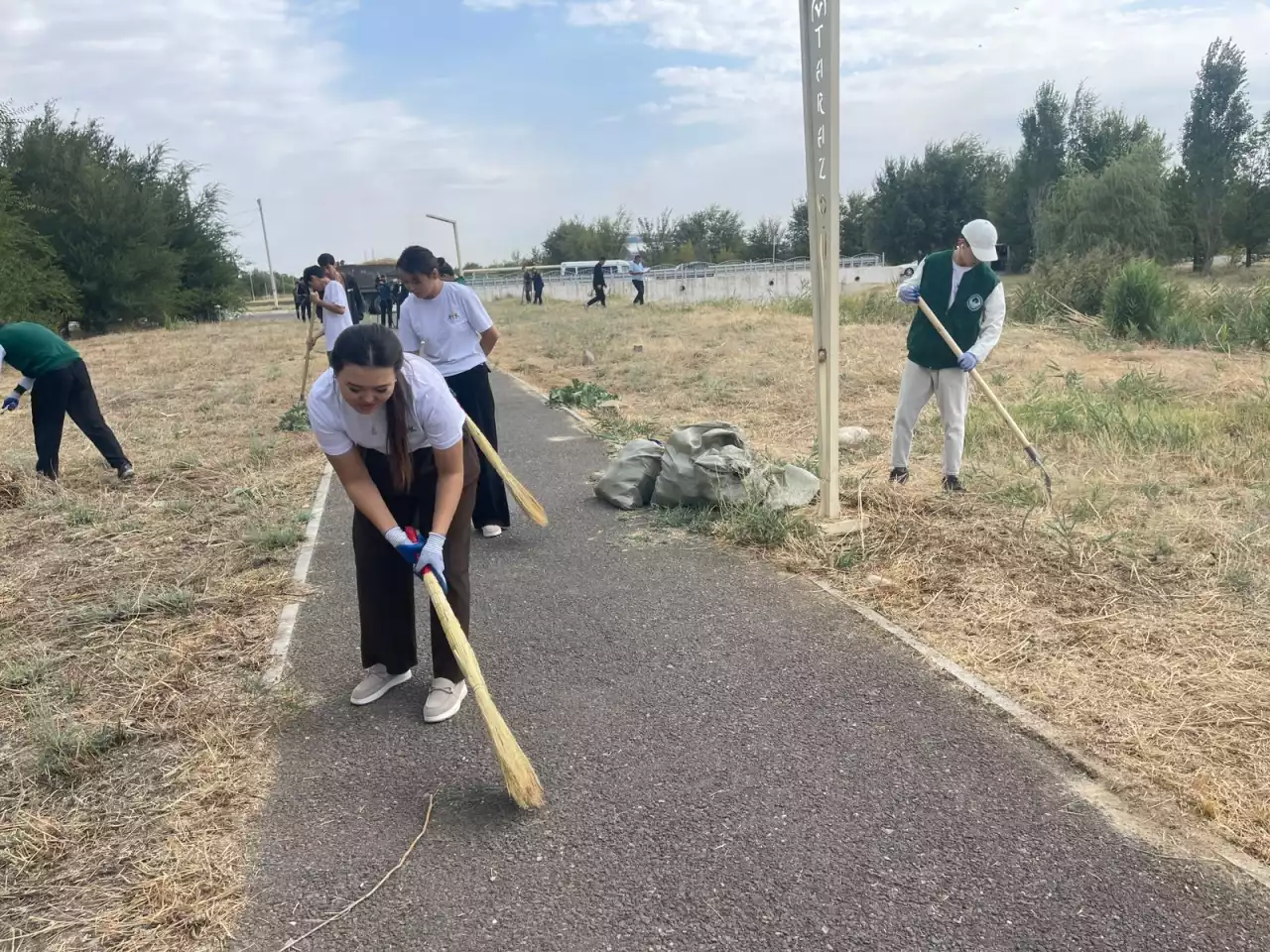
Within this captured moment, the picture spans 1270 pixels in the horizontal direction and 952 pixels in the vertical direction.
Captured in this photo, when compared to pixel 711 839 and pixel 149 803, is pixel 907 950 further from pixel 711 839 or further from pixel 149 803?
pixel 149 803

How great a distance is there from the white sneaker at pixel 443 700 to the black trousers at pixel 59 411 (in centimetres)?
533

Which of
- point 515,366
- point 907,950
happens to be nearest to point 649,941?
point 907,950

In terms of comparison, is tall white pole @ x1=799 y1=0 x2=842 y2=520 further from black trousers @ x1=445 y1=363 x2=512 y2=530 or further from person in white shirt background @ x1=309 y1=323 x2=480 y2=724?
person in white shirt background @ x1=309 y1=323 x2=480 y2=724

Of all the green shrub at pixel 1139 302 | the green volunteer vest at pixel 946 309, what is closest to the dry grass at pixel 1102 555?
the green volunteer vest at pixel 946 309

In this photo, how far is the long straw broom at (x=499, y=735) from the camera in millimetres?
2635

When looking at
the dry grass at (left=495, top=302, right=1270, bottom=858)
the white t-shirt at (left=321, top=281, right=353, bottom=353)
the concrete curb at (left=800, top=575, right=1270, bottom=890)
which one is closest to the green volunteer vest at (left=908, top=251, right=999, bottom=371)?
the dry grass at (left=495, top=302, right=1270, bottom=858)

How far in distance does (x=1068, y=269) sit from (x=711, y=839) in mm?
18557

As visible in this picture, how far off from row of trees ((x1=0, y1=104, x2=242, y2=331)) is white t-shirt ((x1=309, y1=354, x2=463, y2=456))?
25891mm

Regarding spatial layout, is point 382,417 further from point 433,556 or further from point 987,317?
point 987,317

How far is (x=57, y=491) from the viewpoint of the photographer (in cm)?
662

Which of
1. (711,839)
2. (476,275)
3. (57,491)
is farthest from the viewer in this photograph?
(476,275)

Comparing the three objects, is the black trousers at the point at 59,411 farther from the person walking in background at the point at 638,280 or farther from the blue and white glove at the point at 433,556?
the person walking in background at the point at 638,280

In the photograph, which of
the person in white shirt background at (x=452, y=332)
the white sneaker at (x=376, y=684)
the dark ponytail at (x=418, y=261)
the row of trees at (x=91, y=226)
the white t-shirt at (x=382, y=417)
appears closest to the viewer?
the white t-shirt at (x=382, y=417)

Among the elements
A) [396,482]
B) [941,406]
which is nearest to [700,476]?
[941,406]
